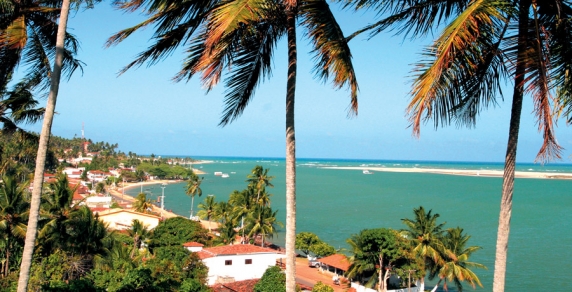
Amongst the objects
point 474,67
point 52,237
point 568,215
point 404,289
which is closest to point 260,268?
point 404,289

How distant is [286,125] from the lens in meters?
5.19

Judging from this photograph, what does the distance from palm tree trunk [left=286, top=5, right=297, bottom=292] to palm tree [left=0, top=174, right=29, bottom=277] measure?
14.0 metres

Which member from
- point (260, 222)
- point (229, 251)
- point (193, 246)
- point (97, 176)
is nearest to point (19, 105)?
point (229, 251)

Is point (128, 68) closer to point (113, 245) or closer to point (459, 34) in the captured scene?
point (459, 34)

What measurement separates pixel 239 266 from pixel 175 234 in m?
7.67

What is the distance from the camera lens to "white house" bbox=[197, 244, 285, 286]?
2752 cm

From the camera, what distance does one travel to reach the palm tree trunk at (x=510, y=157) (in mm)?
4172

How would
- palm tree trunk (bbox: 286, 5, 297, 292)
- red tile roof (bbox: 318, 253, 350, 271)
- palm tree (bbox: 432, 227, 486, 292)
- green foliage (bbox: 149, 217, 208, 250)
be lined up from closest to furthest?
palm tree trunk (bbox: 286, 5, 297, 292) < palm tree (bbox: 432, 227, 486, 292) < red tile roof (bbox: 318, 253, 350, 271) < green foliage (bbox: 149, 217, 208, 250)

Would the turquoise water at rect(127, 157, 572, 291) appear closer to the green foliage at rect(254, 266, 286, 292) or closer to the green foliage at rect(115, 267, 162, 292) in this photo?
the green foliage at rect(254, 266, 286, 292)

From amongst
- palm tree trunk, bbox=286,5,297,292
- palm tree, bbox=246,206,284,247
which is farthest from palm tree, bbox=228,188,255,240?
palm tree trunk, bbox=286,5,297,292

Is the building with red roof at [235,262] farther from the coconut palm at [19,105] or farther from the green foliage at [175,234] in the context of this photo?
the coconut palm at [19,105]

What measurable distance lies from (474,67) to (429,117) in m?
0.83

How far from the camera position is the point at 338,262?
32594 mm

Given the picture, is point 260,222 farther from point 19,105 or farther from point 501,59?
point 501,59
